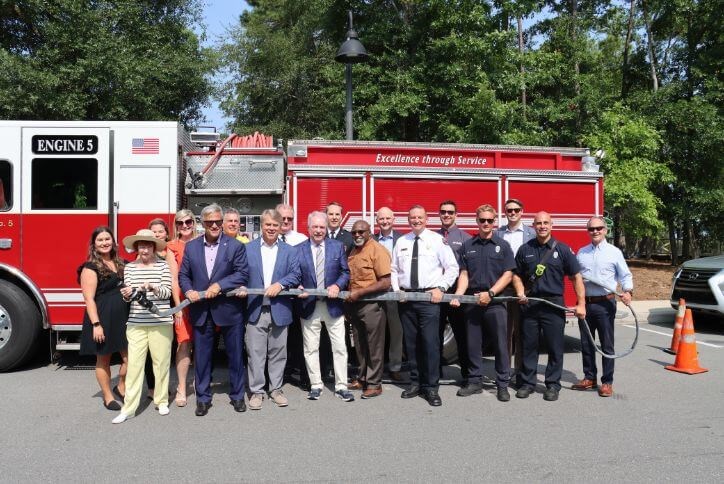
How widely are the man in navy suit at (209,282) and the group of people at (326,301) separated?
11mm

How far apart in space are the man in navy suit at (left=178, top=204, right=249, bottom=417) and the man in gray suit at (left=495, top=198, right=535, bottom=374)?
2706 mm

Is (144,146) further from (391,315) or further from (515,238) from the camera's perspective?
(515,238)

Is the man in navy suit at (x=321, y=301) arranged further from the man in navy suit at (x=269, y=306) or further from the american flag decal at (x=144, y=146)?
the american flag decal at (x=144, y=146)

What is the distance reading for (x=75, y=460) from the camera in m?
4.34

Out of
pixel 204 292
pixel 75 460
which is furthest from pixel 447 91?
pixel 75 460

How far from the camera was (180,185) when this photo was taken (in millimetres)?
7297

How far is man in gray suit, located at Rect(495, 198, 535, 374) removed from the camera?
635 cm

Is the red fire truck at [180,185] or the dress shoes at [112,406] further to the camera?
the red fire truck at [180,185]

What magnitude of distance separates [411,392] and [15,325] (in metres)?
4.43

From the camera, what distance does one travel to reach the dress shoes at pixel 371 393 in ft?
19.8

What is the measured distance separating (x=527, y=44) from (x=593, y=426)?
21.1 meters

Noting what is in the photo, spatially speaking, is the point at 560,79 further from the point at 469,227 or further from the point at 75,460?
the point at 75,460

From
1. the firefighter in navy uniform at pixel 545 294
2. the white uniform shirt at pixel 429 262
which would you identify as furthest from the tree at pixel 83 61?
the firefighter in navy uniform at pixel 545 294

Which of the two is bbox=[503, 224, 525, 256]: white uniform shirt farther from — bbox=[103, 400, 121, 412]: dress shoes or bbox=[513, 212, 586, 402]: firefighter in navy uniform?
bbox=[103, 400, 121, 412]: dress shoes
